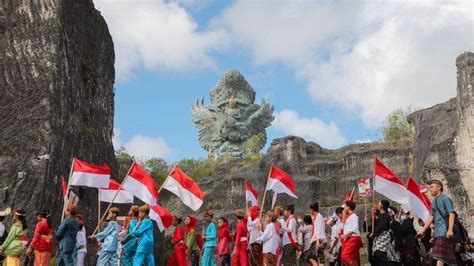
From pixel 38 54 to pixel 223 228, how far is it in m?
6.60

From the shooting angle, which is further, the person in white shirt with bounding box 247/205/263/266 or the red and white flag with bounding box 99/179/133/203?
the red and white flag with bounding box 99/179/133/203

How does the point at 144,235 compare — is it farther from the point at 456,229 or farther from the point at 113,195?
the point at 456,229

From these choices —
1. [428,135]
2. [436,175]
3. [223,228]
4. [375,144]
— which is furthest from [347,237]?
[375,144]

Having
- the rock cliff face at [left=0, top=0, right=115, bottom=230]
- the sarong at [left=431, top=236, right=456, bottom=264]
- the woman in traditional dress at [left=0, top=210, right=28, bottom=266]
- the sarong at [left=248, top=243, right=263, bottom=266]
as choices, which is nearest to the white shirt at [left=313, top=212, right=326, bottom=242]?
the sarong at [left=248, top=243, right=263, bottom=266]

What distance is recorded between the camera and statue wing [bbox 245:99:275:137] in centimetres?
5691

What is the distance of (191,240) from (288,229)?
2.60m

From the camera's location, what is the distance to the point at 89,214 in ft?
58.9

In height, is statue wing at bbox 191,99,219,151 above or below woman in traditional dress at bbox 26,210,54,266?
above

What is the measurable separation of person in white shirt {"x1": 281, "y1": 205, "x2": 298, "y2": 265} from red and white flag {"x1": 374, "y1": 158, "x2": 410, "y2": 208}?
2276 millimetres

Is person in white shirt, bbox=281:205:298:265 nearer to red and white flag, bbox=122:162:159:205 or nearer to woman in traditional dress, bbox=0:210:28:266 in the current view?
red and white flag, bbox=122:162:159:205

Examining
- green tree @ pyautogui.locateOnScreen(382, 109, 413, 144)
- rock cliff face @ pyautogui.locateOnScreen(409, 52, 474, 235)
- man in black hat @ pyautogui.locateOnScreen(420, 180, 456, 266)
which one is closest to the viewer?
man in black hat @ pyautogui.locateOnScreen(420, 180, 456, 266)

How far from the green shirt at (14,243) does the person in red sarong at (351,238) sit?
19.2ft

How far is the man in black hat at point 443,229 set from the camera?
32.5 feet

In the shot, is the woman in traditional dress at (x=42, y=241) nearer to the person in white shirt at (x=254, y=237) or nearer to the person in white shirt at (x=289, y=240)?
the person in white shirt at (x=254, y=237)
